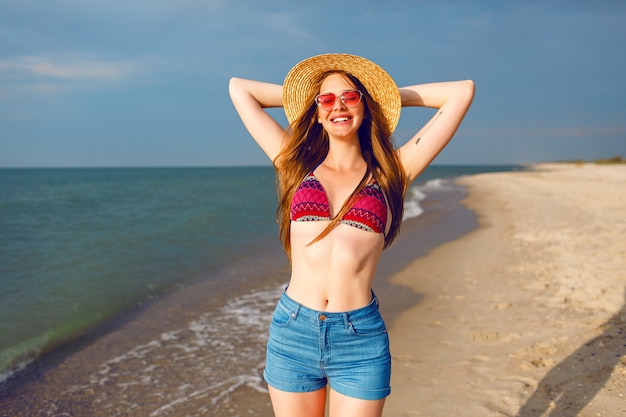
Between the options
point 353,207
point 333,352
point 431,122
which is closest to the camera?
point 333,352

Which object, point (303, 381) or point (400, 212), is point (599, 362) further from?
point (303, 381)

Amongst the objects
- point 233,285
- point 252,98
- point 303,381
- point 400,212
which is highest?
point 252,98

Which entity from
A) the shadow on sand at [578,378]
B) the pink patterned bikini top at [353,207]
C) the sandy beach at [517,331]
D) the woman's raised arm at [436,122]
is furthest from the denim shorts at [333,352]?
the shadow on sand at [578,378]

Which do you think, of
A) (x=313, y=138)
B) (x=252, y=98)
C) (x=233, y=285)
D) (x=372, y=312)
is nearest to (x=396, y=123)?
(x=313, y=138)

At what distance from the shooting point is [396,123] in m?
3.09

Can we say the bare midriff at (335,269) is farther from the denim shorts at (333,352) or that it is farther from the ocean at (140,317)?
the ocean at (140,317)

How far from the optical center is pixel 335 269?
102 inches

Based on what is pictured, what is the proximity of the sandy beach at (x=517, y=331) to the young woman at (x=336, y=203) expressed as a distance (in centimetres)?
221

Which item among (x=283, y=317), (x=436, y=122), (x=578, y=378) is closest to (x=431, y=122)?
(x=436, y=122)

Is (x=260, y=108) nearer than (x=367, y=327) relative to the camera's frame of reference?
No

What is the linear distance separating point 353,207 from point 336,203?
0.40 feet

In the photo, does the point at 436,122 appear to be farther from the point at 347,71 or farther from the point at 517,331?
the point at 517,331

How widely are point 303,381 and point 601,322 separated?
4893 millimetres

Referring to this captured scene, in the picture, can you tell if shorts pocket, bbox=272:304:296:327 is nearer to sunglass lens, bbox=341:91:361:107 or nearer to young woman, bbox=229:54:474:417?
young woman, bbox=229:54:474:417
